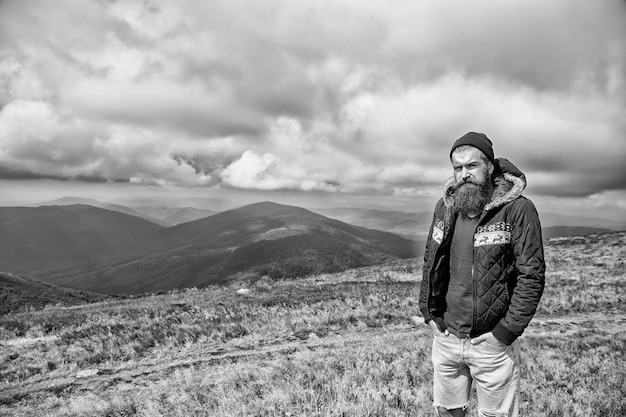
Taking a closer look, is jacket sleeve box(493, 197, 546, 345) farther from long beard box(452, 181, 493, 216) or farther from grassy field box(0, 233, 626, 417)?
grassy field box(0, 233, 626, 417)

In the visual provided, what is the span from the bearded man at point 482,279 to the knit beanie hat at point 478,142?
0.04 ft

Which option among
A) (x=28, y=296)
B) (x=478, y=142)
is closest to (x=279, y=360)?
(x=478, y=142)

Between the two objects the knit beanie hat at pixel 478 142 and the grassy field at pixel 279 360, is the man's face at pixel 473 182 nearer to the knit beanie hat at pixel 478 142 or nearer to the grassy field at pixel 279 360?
the knit beanie hat at pixel 478 142

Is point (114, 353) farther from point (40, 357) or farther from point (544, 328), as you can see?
point (544, 328)

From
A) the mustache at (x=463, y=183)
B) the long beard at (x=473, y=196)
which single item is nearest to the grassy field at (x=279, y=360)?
the long beard at (x=473, y=196)

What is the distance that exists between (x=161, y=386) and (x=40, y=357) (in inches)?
212

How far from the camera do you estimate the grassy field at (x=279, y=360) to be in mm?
6973

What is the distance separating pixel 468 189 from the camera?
13.2 ft

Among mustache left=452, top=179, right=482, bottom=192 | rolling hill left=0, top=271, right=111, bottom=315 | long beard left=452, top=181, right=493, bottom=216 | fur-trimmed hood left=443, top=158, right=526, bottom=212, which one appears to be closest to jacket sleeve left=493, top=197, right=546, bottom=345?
fur-trimmed hood left=443, top=158, right=526, bottom=212

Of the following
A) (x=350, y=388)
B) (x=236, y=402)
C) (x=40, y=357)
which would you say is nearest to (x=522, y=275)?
(x=350, y=388)

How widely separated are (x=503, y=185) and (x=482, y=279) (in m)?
1.14

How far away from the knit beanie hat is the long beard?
0.35m

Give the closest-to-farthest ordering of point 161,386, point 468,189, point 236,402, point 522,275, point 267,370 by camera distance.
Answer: point 522,275, point 468,189, point 236,402, point 161,386, point 267,370

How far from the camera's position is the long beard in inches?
156
